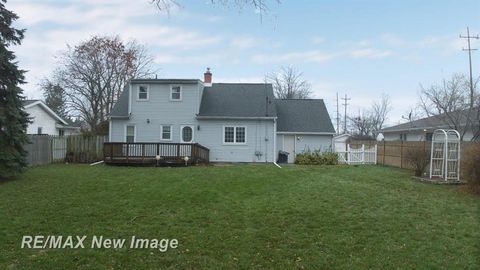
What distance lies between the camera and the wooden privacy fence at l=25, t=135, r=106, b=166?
20875 millimetres

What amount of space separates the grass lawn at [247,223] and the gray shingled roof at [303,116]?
14.0 m

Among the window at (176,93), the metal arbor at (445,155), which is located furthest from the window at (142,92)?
the metal arbor at (445,155)

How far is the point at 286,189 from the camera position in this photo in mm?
11898

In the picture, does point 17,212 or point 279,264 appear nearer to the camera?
point 279,264

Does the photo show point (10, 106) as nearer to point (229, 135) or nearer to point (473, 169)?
point (229, 135)

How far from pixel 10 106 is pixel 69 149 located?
8815 millimetres

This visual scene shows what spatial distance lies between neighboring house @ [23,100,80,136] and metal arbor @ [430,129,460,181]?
25176 millimetres

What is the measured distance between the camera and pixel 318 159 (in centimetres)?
2397

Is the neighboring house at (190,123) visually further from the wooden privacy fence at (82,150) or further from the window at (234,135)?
the wooden privacy fence at (82,150)

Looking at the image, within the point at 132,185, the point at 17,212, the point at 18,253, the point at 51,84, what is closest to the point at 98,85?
the point at 51,84

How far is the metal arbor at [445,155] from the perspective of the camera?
15281mm

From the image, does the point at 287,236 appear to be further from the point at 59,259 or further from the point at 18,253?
the point at 18,253

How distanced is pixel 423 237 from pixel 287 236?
2.31 metres

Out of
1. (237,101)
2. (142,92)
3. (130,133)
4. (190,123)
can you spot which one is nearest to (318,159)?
(237,101)
